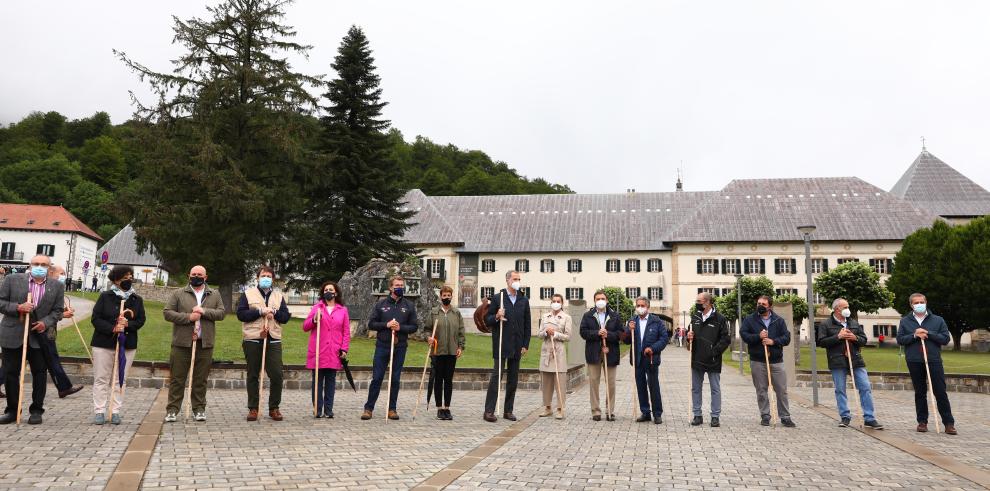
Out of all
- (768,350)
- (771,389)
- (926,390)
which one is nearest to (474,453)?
(768,350)

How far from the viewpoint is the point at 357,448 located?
7.06 meters

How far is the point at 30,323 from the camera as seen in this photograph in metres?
8.27

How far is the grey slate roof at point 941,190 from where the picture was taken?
62.0m

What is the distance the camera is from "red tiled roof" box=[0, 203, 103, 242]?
7288 centimetres

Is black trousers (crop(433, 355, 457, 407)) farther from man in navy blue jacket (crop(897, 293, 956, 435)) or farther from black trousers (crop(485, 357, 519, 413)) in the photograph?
man in navy blue jacket (crop(897, 293, 956, 435))

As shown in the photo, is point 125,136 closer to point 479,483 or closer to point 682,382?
point 682,382

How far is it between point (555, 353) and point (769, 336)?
3.26 metres

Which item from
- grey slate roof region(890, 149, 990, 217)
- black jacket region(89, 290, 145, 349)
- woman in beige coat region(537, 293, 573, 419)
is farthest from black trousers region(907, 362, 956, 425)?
grey slate roof region(890, 149, 990, 217)

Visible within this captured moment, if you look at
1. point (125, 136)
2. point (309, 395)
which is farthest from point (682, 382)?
point (125, 136)

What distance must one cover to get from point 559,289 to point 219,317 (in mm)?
51990

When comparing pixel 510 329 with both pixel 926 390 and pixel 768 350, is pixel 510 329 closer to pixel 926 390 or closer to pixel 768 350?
pixel 768 350

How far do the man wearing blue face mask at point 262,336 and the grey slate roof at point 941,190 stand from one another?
6723 centimetres

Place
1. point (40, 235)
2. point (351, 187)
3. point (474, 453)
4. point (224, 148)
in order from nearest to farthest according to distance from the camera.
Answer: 1. point (474, 453)
2. point (224, 148)
3. point (351, 187)
4. point (40, 235)

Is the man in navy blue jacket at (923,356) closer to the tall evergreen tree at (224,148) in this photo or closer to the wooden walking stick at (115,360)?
the wooden walking stick at (115,360)
